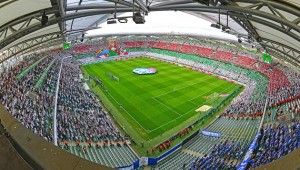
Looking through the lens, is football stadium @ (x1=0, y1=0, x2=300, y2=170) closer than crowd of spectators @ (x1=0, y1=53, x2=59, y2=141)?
Yes

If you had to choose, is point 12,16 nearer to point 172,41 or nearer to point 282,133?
point 282,133

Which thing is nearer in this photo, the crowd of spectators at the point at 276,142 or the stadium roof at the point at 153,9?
the stadium roof at the point at 153,9

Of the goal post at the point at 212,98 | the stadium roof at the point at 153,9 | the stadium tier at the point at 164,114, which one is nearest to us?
the stadium roof at the point at 153,9

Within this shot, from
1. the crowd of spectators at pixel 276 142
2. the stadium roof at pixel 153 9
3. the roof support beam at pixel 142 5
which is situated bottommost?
the crowd of spectators at pixel 276 142

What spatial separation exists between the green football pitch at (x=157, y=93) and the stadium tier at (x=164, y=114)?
0.40 feet

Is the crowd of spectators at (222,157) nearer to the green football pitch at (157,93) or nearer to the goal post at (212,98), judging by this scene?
the green football pitch at (157,93)

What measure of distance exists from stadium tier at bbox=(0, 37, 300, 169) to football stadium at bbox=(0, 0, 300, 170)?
11cm

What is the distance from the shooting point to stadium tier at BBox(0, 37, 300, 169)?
52.7 ft

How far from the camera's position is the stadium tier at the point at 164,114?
16.1 meters

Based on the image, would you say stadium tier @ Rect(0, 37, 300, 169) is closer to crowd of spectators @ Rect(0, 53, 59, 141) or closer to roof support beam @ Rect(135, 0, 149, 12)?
crowd of spectators @ Rect(0, 53, 59, 141)

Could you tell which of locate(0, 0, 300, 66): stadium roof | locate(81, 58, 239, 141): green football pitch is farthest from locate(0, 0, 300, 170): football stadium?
locate(81, 58, 239, 141): green football pitch

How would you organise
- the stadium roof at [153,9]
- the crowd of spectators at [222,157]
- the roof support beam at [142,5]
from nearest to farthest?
the stadium roof at [153,9], the roof support beam at [142,5], the crowd of spectators at [222,157]

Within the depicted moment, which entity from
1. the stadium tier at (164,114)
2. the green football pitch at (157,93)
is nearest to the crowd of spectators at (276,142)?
the stadium tier at (164,114)

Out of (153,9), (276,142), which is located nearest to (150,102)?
(276,142)
